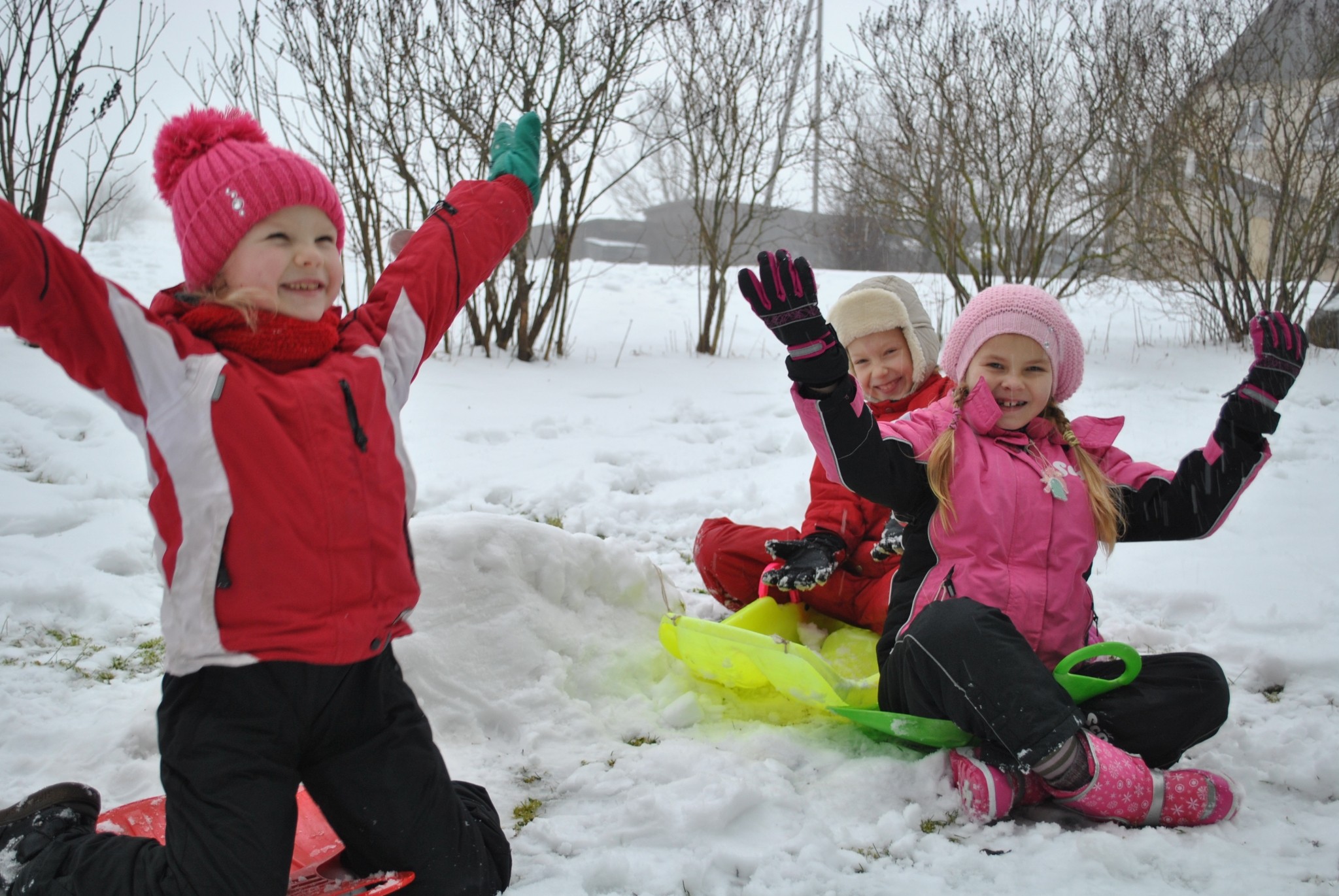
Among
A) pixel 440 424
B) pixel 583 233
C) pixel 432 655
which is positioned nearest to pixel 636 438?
pixel 440 424

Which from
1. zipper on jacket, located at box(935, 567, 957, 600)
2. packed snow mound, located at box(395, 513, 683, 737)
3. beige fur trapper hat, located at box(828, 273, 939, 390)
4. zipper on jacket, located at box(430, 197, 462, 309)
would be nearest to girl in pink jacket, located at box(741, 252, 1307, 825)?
zipper on jacket, located at box(935, 567, 957, 600)

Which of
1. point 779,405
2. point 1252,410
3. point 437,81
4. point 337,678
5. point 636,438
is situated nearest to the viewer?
point 337,678

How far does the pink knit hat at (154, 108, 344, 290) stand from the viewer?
1371mm

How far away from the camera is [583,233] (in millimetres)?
21422

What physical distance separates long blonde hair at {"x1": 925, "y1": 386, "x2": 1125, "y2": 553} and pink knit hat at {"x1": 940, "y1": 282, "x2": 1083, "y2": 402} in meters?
0.17

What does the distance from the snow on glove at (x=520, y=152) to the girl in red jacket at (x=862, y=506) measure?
3.26 ft

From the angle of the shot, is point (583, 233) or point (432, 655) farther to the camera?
point (583, 233)

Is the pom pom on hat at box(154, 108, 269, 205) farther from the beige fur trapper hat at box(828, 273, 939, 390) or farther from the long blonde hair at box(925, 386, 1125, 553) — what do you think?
the beige fur trapper hat at box(828, 273, 939, 390)

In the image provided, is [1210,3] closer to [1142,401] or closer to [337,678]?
Answer: [1142,401]

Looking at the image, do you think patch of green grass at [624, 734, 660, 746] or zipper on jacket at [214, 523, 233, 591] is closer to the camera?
zipper on jacket at [214, 523, 233, 591]

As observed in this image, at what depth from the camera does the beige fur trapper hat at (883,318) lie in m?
2.47

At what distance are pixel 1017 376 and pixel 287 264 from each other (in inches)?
55.9

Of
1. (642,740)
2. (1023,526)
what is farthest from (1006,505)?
(642,740)

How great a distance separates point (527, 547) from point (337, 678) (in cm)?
98
